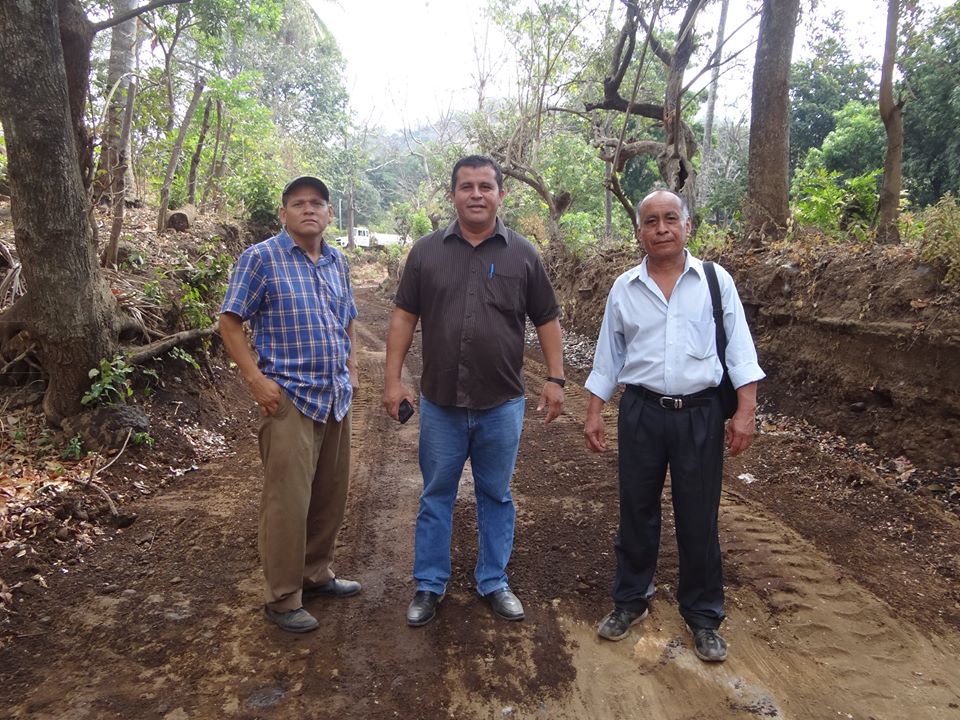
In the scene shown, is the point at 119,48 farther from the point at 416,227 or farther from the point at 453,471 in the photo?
the point at 416,227

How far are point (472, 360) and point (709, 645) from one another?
1.59 metres

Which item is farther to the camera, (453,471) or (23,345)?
(23,345)

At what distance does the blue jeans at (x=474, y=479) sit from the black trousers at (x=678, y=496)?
1.80ft

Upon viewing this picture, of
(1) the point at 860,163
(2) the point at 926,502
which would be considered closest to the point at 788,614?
(2) the point at 926,502

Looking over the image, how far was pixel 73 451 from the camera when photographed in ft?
14.5

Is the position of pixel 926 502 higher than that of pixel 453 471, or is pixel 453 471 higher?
pixel 453 471

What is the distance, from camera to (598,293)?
1105 centimetres

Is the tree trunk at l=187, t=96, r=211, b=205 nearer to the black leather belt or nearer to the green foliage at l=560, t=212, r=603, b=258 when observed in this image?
the green foliage at l=560, t=212, r=603, b=258

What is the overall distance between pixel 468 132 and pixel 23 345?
14.9 metres

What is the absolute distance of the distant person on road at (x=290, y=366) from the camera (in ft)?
9.14

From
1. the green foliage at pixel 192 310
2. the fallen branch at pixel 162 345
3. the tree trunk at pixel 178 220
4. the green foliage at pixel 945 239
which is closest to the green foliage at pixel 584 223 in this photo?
the tree trunk at pixel 178 220

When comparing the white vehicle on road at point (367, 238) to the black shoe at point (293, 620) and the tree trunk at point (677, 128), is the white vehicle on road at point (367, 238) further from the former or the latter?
the black shoe at point (293, 620)

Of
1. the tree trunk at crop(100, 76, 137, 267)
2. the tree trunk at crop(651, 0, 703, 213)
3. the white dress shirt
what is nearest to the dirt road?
the white dress shirt

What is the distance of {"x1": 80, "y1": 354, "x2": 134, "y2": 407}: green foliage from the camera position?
4656 millimetres
